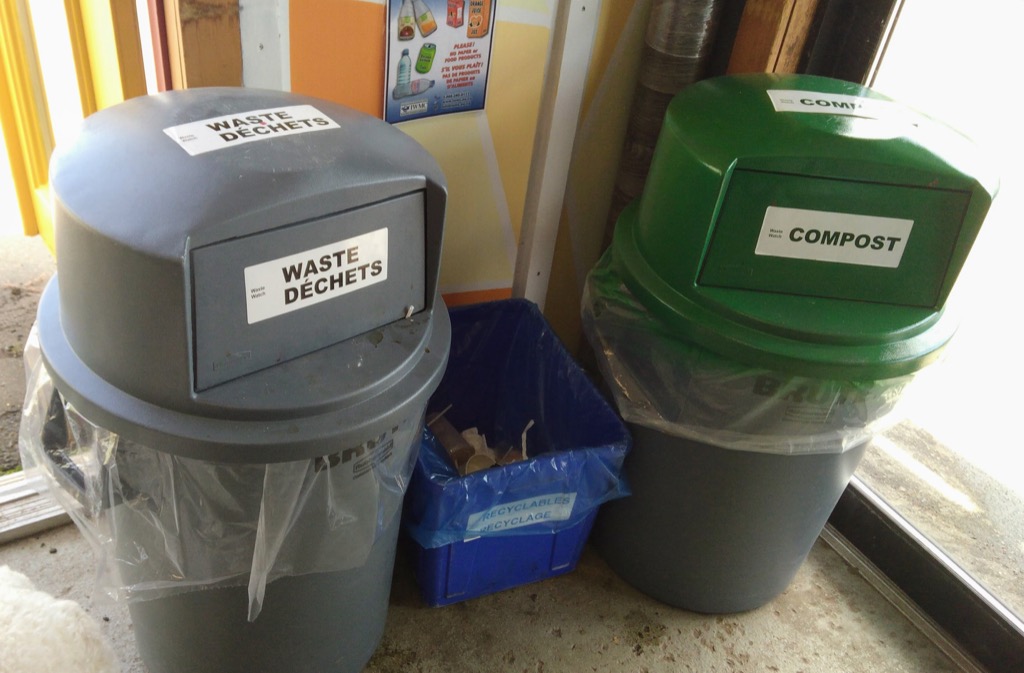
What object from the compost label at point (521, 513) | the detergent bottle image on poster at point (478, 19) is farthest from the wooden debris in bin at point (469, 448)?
the detergent bottle image on poster at point (478, 19)

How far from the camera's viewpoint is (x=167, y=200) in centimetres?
79

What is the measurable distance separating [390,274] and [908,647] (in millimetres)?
1245

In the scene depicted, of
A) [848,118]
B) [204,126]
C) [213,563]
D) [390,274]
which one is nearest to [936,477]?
[848,118]

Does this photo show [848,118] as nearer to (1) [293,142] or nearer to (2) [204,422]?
(1) [293,142]

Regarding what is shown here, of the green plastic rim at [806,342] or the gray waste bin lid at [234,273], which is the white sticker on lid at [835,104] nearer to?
the green plastic rim at [806,342]

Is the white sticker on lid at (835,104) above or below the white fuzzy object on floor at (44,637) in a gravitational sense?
above

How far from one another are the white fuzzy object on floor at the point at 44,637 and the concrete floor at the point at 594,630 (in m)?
0.33

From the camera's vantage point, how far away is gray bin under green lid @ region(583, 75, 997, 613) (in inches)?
43.3

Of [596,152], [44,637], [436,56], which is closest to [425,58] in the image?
[436,56]

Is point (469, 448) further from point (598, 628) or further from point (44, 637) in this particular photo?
point (44, 637)

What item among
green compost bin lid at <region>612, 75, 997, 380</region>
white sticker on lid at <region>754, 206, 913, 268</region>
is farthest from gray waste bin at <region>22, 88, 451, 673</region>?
white sticker on lid at <region>754, 206, 913, 268</region>

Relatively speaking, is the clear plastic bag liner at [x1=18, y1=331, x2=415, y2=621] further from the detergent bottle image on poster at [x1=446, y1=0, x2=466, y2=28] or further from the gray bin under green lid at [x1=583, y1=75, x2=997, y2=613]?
the detergent bottle image on poster at [x1=446, y1=0, x2=466, y2=28]

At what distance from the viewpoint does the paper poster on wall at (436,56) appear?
4.08 feet

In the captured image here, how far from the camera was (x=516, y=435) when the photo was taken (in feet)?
5.42
